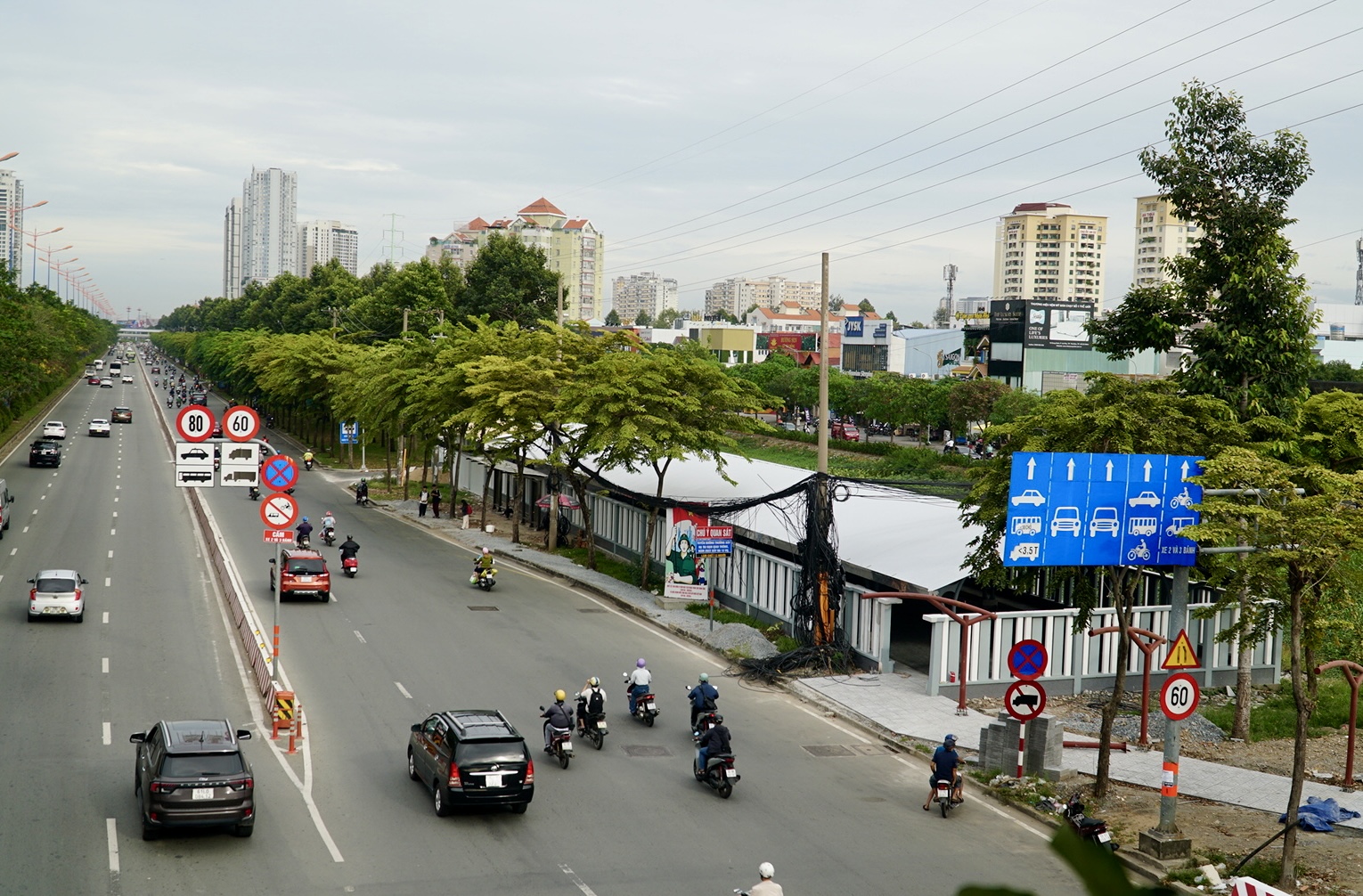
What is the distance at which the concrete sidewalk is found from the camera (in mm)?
20250

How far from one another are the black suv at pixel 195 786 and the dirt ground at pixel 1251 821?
12471mm

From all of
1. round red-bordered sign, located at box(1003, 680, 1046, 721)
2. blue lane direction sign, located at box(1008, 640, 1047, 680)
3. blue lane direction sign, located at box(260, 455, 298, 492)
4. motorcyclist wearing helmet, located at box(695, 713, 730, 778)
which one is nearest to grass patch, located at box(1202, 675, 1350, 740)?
round red-bordered sign, located at box(1003, 680, 1046, 721)

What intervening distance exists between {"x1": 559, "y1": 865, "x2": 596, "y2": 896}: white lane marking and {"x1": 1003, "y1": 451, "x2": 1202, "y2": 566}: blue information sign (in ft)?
25.6

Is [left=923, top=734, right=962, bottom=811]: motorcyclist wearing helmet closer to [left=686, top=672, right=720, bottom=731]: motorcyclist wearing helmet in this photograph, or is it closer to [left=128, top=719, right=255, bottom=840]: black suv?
[left=686, top=672, right=720, bottom=731]: motorcyclist wearing helmet

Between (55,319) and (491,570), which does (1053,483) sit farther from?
(55,319)

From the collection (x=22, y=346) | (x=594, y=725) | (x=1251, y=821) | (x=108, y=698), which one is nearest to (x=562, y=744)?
(x=594, y=725)

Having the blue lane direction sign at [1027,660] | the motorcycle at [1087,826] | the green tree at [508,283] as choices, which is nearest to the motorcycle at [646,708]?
the blue lane direction sign at [1027,660]

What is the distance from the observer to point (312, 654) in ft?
94.1

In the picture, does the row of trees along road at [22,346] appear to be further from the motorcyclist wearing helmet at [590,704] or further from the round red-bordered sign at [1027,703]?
the round red-bordered sign at [1027,703]

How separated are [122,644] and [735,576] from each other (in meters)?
16.4

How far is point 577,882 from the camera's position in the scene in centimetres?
1545

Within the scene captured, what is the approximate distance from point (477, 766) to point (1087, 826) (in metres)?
8.63

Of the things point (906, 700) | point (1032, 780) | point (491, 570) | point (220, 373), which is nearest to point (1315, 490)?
point (1032, 780)

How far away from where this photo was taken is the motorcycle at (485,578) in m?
38.0
